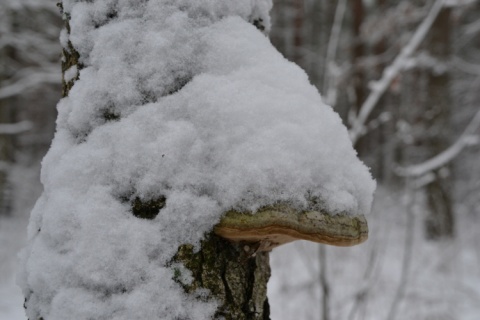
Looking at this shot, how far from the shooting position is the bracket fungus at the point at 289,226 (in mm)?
917

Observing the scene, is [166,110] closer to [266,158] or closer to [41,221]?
[266,158]

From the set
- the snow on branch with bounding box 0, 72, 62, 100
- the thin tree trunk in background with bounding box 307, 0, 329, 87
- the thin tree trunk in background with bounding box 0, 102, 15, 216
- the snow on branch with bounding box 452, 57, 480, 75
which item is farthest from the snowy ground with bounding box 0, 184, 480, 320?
the snow on branch with bounding box 452, 57, 480, 75

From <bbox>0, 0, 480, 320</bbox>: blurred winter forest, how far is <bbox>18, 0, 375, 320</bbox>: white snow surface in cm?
171

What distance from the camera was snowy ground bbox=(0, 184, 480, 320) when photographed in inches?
136

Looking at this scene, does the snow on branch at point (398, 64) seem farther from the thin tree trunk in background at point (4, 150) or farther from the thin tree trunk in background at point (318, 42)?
the thin tree trunk in background at point (4, 150)

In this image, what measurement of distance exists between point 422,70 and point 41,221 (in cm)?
811

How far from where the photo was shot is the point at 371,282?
3172 mm

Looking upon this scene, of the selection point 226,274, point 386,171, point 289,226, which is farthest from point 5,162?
point 289,226

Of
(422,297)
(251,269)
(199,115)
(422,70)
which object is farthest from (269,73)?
(422,70)

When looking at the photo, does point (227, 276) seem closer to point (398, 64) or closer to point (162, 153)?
point (162, 153)

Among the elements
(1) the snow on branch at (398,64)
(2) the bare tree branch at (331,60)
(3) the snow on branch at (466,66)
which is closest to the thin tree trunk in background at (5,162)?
(2) the bare tree branch at (331,60)

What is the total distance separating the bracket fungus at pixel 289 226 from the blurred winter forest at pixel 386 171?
174 centimetres

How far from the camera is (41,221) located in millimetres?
1139

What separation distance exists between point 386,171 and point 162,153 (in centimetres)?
480
